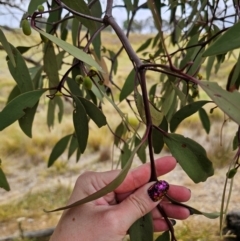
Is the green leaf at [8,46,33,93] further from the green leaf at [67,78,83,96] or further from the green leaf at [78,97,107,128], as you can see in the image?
the green leaf at [67,78,83,96]

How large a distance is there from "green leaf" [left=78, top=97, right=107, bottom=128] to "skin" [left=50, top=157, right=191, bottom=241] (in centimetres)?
11

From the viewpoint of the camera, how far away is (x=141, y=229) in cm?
66

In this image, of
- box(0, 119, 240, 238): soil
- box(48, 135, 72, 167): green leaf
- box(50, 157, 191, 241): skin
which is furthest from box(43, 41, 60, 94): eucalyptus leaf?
box(0, 119, 240, 238): soil

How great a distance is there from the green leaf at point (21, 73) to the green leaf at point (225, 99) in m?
0.36

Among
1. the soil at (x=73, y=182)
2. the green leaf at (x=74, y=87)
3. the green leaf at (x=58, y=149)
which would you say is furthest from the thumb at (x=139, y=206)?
the soil at (x=73, y=182)

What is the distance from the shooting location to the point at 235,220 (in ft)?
5.73

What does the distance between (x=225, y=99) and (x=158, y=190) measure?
0.25 metres

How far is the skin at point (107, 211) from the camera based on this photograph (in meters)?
0.64

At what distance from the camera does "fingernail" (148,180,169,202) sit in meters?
0.58

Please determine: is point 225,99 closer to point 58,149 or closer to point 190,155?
point 190,155

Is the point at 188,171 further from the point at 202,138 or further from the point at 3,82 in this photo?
the point at 3,82

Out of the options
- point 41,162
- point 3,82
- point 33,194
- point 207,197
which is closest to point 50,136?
point 41,162

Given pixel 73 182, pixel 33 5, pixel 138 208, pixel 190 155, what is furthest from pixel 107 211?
pixel 73 182

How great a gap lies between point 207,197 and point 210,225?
0.41 meters
